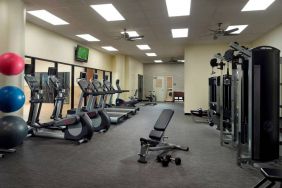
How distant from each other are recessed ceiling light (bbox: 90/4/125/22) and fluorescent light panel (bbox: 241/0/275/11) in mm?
2932

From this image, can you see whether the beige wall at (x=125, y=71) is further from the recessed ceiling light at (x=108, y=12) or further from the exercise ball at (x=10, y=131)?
the exercise ball at (x=10, y=131)

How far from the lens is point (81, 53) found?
28.2 feet

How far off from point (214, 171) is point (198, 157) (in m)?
0.60

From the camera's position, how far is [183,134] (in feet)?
17.5

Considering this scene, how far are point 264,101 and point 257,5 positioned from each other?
2.76 meters

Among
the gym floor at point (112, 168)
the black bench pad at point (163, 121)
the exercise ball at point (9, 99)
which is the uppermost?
the exercise ball at point (9, 99)

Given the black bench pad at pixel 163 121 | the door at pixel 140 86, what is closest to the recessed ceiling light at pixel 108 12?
the black bench pad at pixel 163 121

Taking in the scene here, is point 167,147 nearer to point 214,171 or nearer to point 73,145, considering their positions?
point 214,171

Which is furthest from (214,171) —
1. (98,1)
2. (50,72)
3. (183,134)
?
(50,72)

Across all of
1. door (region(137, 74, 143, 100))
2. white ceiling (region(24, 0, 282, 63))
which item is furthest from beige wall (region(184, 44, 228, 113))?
door (region(137, 74, 143, 100))

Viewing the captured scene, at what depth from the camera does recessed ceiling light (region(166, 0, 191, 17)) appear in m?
4.63

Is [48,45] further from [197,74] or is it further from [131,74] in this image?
[131,74]

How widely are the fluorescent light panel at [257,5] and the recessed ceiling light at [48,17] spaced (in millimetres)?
4590

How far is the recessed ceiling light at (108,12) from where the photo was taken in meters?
4.89
